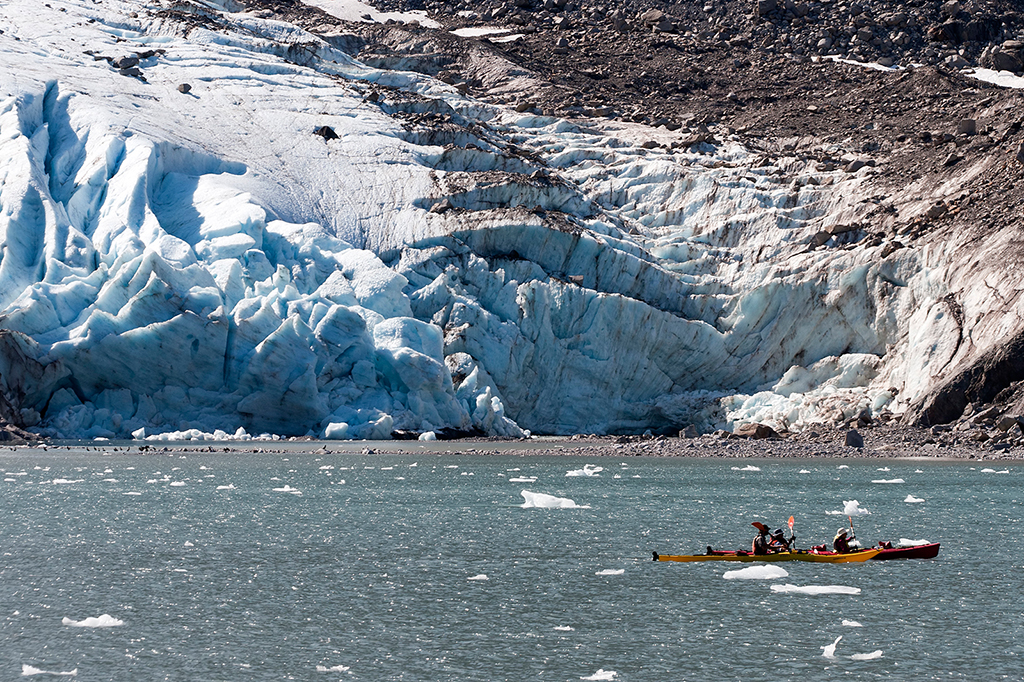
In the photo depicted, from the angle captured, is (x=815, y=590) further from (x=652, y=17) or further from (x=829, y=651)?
(x=652, y=17)

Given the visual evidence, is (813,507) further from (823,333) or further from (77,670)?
(823,333)

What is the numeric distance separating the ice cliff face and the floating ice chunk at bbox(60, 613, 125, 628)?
32.0 metres

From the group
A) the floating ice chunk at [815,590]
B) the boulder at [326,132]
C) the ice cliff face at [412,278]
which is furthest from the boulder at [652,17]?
the floating ice chunk at [815,590]

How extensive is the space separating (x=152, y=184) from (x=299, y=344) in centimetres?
1498

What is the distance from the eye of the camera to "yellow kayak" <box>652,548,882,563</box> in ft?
63.6

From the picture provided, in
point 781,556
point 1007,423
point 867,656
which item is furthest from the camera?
point 1007,423

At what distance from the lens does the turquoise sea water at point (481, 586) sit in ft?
42.2

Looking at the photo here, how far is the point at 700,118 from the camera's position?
2931 inches

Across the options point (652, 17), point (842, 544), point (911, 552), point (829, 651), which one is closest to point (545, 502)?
point (842, 544)

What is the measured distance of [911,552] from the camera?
19.7m

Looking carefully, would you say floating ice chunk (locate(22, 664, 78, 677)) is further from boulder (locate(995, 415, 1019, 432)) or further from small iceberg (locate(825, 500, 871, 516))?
boulder (locate(995, 415, 1019, 432))

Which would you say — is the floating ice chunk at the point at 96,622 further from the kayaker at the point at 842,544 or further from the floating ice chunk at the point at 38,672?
the kayaker at the point at 842,544

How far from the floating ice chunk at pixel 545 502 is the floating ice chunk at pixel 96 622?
519 inches

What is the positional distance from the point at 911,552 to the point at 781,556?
2.29m
